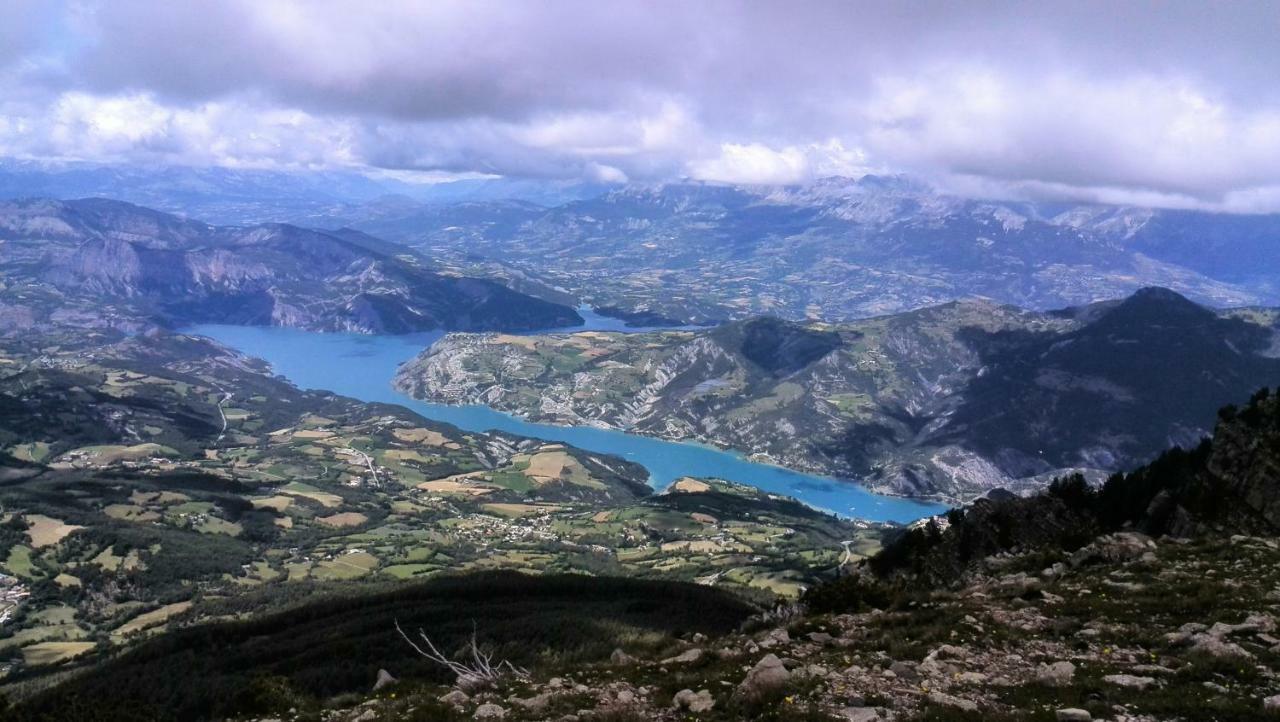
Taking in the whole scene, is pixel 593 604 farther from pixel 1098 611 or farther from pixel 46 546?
pixel 46 546

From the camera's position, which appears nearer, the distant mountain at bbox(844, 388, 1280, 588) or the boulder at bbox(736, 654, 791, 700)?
the boulder at bbox(736, 654, 791, 700)

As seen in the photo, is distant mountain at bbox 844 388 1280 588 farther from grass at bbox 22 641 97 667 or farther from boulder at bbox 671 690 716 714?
grass at bbox 22 641 97 667

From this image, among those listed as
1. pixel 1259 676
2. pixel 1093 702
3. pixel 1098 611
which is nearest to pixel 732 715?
pixel 1093 702

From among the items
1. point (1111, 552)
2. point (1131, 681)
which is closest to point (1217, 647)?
point (1131, 681)

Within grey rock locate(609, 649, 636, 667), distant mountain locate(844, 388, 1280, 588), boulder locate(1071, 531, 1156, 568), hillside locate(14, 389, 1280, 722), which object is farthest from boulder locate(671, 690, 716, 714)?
boulder locate(1071, 531, 1156, 568)

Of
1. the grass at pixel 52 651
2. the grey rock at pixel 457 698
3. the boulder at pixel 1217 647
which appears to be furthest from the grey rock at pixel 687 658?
the grass at pixel 52 651

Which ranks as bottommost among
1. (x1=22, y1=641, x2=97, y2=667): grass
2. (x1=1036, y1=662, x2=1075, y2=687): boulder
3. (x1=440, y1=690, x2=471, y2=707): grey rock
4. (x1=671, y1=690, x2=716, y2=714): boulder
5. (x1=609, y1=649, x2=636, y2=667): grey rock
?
(x1=22, y1=641, x2=97, y2=667): grass

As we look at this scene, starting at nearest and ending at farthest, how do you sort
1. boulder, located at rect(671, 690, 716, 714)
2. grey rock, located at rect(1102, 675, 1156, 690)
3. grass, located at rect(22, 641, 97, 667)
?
1. grey rock, located at rect(1102, 675, 1156, 690)
2. boulder, located at rect(671, 690, 716, 714)
3. grass, located at rect(22, 641, 97, 667)

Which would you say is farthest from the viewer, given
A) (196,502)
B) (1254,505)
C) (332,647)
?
(196,502)

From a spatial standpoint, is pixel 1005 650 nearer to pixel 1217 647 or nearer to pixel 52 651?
pixel 1217 647

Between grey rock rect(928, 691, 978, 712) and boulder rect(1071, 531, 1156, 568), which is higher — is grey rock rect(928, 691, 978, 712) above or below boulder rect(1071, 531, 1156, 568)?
above

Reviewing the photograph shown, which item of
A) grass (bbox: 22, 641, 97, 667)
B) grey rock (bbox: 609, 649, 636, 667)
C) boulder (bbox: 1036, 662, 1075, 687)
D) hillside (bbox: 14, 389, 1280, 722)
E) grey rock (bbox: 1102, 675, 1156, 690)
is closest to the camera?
grey rock (bbox: 1102, 675, 1156, 690)
